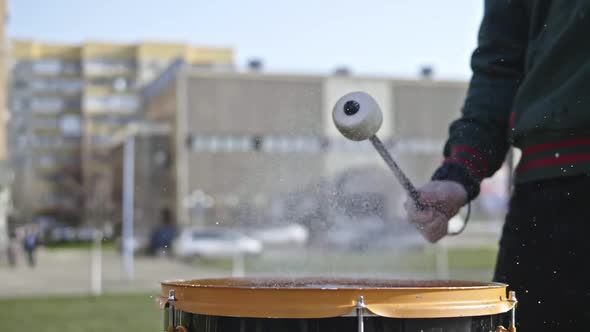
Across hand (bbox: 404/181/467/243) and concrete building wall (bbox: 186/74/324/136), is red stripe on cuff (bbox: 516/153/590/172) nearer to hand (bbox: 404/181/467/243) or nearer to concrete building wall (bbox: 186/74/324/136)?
hand (bbox: 404/181/467/243)

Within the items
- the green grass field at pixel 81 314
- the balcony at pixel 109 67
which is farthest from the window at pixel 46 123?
→ the green grass field at pixel 81 314

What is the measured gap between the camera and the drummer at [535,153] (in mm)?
1832

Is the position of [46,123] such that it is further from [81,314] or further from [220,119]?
[81,314]

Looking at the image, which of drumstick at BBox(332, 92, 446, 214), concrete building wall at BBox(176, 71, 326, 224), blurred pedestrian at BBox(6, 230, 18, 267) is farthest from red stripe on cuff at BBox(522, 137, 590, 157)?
concrete building wall at BBox(176, 71, 326, 224)

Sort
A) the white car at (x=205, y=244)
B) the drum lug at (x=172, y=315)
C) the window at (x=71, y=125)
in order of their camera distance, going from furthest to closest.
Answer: the window at (x=71, y=125), the white car at (x=205, y=244), the drum lug at (x=172, y=315)

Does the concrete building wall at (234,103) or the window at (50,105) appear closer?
the concrete building wall at (234,103)

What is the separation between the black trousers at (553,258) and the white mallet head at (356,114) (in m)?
0.48

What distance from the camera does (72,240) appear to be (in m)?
49.2

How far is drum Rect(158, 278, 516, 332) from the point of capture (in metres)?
1.32

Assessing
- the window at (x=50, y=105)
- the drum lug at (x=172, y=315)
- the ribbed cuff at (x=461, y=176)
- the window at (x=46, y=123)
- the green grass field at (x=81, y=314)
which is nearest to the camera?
the drum lug at (x=172, y=315)

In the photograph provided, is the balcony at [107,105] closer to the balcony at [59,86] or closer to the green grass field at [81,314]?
the balcony at [59,86]

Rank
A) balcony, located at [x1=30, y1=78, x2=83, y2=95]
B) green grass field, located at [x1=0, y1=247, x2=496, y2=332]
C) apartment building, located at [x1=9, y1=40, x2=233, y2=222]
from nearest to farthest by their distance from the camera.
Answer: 1. green grass field, located at [x1=0, y1=247, x2=496, y2=332]
2. apartment building, located at [x1=9, y1=40, x2=233, y2=222]
3. balcony, located at [x1=30, y1=78, x2=83, y2=95]

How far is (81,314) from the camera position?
12.2m

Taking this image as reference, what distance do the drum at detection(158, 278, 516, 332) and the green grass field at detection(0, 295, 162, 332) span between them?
789 cm
